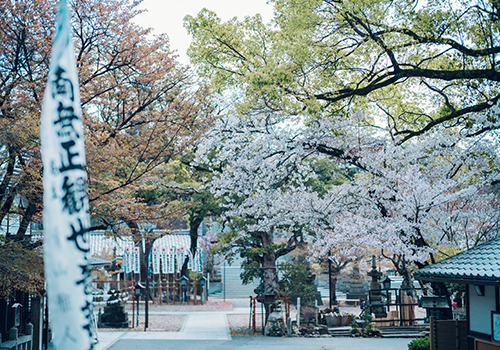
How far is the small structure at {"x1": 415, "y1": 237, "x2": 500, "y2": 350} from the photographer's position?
7.62 meters

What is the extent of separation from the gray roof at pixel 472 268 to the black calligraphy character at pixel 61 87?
748 cm

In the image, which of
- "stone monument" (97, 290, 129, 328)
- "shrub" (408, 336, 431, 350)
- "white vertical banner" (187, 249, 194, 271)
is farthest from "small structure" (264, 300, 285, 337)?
"white vertical banner" (187, 249, 194, 271)

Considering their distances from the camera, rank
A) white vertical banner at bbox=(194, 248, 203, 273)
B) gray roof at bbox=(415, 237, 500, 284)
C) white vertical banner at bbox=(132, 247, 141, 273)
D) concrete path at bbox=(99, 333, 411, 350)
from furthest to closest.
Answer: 1. white vertical banner at bbox=(194, 248, 203, 273)
2. white vertical banner at bbox=(132, 247, 141, 273)
3. concrete path at bbox=(99, 333, 411, 350)
4. gray roof at bbox=(415, 237, 500, 284)

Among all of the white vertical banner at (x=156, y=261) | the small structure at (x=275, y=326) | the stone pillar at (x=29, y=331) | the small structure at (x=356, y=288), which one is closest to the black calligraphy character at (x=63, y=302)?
the stone pillar at (x=29, y=331)

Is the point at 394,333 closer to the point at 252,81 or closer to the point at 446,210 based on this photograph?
the point at 446,210

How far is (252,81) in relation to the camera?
379 inches

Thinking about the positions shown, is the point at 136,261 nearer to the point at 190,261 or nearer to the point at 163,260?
the point at 163,260

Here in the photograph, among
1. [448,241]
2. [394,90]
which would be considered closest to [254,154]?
[394,90]

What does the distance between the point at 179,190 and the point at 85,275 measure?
19410 millimetres

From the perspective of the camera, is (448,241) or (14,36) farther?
(448,241)

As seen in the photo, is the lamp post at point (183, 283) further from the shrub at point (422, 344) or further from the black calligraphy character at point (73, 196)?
the black calligraphy character at point (73, 196)

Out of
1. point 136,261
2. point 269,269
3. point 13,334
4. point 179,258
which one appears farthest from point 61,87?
point 179,258

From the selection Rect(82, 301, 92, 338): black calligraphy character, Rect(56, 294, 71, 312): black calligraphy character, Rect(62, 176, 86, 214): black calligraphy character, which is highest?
Rect(62, 176, 86, 214): black calligraphy character

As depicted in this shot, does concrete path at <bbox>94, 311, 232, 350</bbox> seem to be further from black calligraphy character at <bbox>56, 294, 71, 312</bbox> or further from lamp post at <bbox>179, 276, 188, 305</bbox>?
black calligraphy character at <bbox>56, 294, 71, 312</bbox>
